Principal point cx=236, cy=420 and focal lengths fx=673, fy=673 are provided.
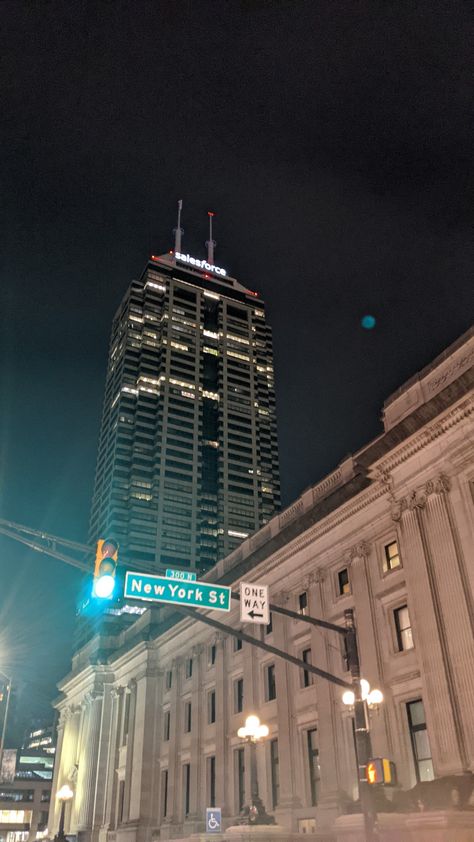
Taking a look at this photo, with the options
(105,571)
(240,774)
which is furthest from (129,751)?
(105,571)

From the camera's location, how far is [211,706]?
4775 centimetres

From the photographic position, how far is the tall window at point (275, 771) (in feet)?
121

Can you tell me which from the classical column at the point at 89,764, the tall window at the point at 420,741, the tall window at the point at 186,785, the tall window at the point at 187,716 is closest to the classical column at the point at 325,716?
the tall window at the point at 420,741

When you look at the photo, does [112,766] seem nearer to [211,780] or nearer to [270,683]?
[211,780]

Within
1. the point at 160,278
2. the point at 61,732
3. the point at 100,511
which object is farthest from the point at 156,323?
the point at 61,732

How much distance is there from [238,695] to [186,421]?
120842 mm

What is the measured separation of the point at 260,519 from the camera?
164 m

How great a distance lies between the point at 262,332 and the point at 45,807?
129 meters

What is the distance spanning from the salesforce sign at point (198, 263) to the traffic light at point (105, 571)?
183236 millimetres

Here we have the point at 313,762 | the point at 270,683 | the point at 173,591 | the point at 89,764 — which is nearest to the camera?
the point at 173,591

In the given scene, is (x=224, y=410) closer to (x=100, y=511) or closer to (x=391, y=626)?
(x=100, y=511)

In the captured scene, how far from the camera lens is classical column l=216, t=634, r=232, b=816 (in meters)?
42.3

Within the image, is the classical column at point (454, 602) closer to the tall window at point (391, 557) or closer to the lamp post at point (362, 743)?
the tall window at point (391, 557)

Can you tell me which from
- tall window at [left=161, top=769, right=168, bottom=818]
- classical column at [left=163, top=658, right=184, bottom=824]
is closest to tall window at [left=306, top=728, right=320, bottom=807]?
classical column at [left=163, top=658, right=184, bottom=824]
